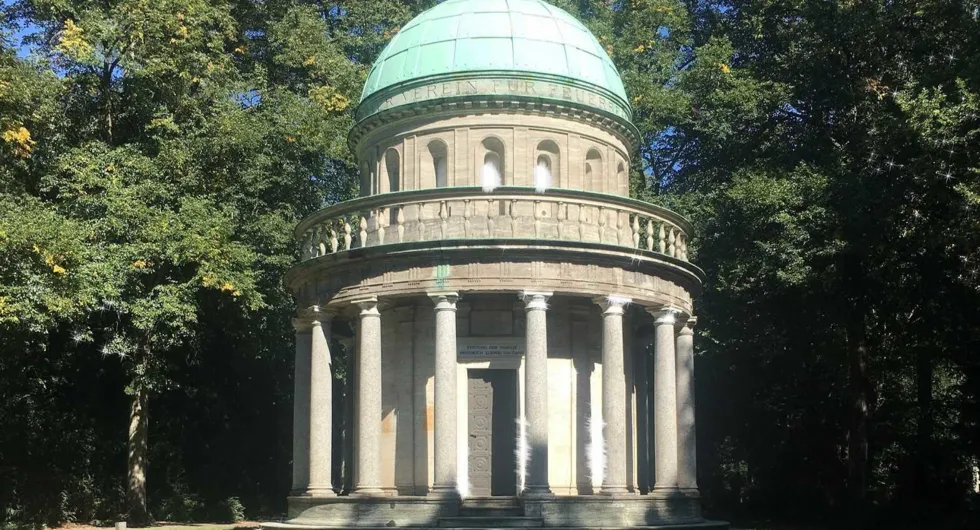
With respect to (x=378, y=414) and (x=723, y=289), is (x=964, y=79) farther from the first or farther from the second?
(x=378, y=414)

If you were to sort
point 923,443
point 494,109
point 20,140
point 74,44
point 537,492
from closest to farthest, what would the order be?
point 537,492 → point 494,109 → point 20,140 → point 74,44 → point 923,443

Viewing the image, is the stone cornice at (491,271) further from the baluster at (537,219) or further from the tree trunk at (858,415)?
the tree trunk at (858,415)

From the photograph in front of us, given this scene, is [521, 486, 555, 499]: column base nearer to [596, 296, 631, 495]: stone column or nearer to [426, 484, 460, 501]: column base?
[426, 484, 460, 501]: column base

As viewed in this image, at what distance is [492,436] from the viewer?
95.3 ft

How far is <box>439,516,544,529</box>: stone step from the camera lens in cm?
2530

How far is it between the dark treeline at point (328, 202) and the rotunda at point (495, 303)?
6288mm

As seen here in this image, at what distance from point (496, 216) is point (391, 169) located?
22.7 ft

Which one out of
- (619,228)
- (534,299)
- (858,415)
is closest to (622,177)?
(619,228)

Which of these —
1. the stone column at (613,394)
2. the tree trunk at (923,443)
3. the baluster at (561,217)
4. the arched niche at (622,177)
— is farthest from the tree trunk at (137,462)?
the tree trunk at (923,443)

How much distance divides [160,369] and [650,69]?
2496 centimetres

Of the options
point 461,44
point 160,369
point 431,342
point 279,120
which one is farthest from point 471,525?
point 279,120

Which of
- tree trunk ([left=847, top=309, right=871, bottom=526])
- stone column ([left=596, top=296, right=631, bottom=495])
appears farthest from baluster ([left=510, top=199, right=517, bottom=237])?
tree trunk ([left=847, top=309, right=871, bottom=526])

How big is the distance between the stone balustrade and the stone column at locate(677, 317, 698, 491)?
345cm

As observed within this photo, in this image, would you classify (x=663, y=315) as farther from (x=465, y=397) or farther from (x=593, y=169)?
(x=593, y=169)
